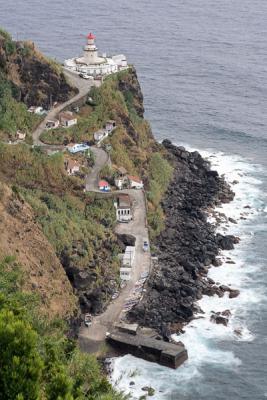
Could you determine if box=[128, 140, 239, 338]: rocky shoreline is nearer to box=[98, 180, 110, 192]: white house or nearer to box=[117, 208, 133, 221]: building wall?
box=[117, 208, 133, 221]: building wall

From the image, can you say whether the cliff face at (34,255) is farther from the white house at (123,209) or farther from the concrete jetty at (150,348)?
the white house at (123,209)

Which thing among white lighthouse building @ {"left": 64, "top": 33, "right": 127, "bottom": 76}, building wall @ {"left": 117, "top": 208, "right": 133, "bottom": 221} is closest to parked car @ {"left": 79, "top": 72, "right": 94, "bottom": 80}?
white lighthouse building @ {"left": 64, "top": 33, "right": 127, "bottom": 76}

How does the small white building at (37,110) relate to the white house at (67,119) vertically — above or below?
above

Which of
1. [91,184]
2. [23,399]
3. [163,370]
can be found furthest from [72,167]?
[23,399]

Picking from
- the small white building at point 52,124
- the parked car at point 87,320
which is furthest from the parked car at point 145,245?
the small white building at point 52,124

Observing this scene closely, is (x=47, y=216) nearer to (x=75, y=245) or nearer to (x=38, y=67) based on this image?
(x=75, y=245)

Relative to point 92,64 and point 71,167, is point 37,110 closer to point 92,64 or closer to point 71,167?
point 71,167
